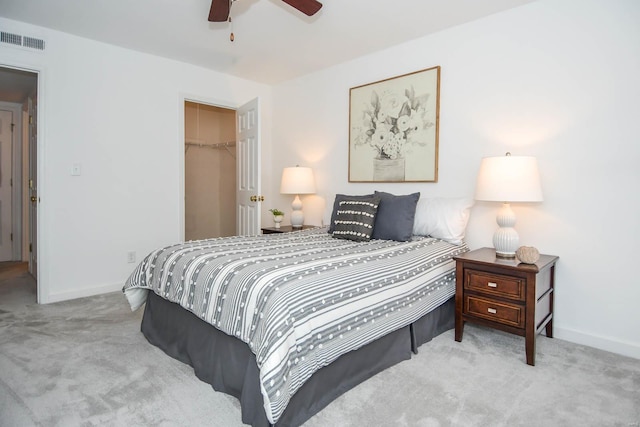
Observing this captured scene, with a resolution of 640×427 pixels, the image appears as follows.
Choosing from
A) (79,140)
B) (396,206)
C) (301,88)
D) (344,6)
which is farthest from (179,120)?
(396,206)

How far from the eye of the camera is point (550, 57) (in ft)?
Result: 8.41

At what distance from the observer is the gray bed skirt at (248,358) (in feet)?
5.16

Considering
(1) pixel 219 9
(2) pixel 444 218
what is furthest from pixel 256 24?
(2) pixel 444 218

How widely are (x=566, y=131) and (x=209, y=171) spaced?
4733 mm

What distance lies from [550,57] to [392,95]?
1.28 metres

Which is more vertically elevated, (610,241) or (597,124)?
(597,124)

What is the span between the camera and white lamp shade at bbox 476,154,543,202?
7.62 feet

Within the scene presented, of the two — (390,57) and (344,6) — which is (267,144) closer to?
(390,57)

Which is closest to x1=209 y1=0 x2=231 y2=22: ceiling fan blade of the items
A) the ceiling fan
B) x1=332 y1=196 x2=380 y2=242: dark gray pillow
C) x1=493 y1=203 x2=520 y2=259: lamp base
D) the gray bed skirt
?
the ceiling fan

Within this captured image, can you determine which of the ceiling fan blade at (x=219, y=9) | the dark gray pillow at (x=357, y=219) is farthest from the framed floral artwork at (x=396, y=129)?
the ceiling fan blade at (x=219, y=9)

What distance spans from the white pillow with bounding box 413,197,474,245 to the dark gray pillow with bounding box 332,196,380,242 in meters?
0.40

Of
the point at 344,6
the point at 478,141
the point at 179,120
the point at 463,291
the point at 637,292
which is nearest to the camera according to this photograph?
the point at 637,292

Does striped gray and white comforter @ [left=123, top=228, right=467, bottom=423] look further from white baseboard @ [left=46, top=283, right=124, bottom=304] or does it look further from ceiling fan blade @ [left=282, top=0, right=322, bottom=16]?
ceiling fan blade @ [left=282, top=0, right=322, bottom=16]

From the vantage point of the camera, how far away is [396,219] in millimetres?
2834
